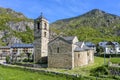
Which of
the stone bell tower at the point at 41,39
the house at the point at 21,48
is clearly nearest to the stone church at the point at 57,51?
the stone bell tower at the point at 41,39

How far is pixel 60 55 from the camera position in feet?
162

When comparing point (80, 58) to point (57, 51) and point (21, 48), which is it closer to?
point (57, 51)

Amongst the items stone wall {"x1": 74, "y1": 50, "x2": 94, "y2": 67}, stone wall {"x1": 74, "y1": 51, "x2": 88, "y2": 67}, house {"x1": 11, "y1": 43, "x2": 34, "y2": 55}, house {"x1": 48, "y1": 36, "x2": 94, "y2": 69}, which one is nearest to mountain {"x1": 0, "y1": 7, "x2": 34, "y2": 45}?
house {"x1": 11, "y1": 43, "x2": 34, "y2": 55}

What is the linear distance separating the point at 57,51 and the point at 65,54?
227cm

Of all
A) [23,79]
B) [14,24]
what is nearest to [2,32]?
[14,24]

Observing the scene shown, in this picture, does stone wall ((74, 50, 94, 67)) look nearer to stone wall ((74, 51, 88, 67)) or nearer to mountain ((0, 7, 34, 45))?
stone wall ((74, 51, 88, 67))

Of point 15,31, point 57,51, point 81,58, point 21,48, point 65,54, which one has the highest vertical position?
point 15,31

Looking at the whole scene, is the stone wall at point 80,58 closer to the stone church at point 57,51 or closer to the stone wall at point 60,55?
the stone church at point 57,51

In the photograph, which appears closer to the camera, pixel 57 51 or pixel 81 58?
pixel 81 58

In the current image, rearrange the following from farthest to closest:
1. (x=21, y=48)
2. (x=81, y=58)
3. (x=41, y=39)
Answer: (x=21, y=48) < (x=41, y=39) < (x=81, y=58)

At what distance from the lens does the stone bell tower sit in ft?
177

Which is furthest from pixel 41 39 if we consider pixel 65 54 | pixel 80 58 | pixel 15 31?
pixel 15 31

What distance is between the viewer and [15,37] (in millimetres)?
151125

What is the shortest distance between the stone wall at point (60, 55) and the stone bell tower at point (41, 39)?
4.04 m
